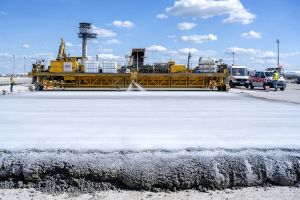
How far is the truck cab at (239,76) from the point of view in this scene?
39766 millimetres

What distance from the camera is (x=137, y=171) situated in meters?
5.05

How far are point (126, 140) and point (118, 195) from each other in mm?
1616

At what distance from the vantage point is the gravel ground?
471cm

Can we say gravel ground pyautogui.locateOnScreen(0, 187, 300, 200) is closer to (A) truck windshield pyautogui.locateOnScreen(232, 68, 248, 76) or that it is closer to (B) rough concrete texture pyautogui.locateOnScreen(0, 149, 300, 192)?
(B) rough concrete texture pyautogui.locateOnScreen(0, 149, 300, 192)

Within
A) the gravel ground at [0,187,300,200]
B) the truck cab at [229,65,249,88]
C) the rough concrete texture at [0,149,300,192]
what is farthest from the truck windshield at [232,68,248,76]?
the gravel ground at [0,187,300,200]

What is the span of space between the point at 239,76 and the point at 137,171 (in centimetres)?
3672

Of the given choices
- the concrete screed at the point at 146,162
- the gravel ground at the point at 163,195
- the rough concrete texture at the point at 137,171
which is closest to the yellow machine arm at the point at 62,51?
the concrete screed at the point at 146,162

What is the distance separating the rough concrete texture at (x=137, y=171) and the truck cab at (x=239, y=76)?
3527 cm

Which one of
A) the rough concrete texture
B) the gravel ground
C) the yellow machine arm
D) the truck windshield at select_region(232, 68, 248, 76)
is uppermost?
the yellow machine arm

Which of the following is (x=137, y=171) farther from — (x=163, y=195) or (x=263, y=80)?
(x=263, y=80)

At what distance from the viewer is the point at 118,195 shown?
4820mm

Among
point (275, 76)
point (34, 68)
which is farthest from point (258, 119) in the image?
point (275, 76)

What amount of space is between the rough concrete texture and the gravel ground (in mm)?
131

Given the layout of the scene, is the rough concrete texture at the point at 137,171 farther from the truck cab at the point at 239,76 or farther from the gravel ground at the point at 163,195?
the truck cab at the point at 239,76
